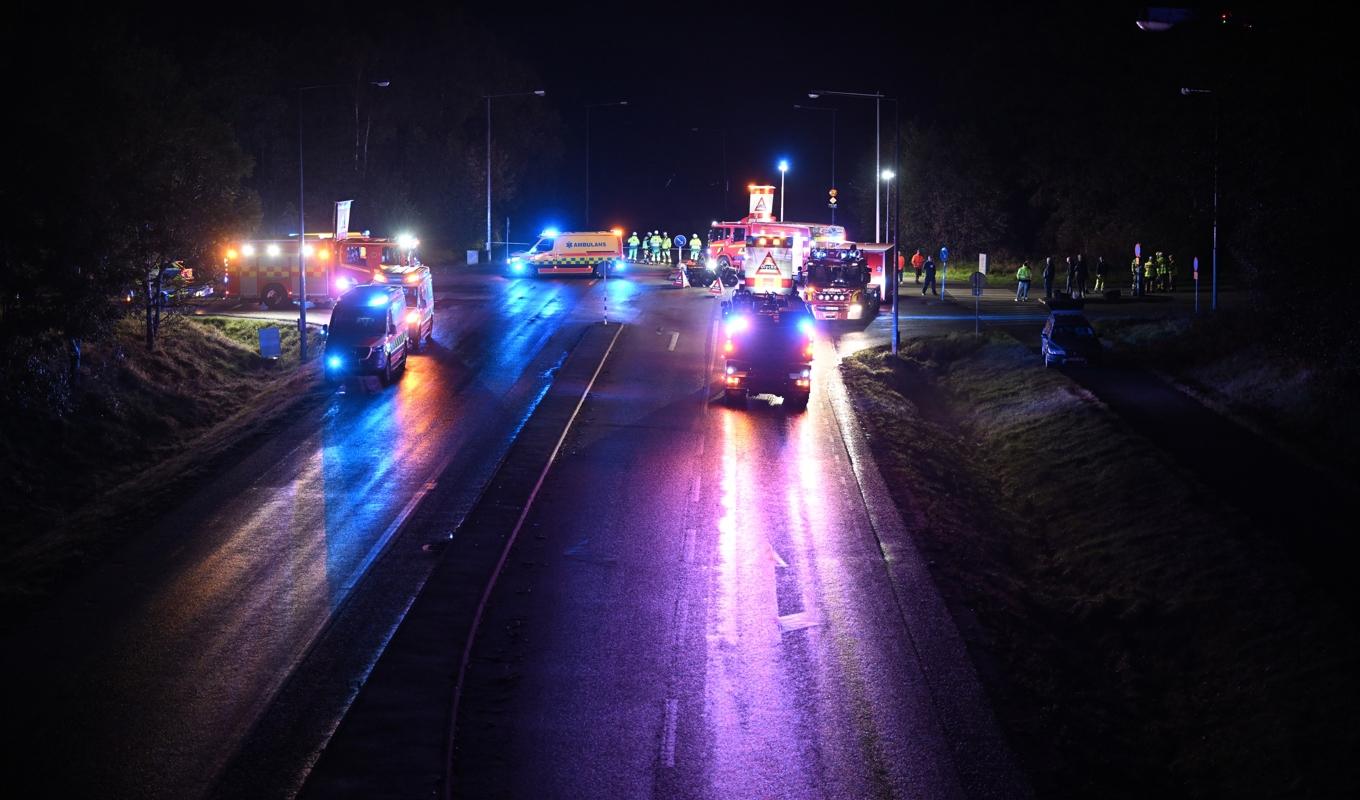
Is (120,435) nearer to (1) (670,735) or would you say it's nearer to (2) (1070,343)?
(1) (670,735)

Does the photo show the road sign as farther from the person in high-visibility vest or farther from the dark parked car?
the person in high-visibility vest

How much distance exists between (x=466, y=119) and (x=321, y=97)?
16634 mm

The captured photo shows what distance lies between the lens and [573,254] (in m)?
56.3

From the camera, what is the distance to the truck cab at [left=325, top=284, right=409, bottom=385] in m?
29.2

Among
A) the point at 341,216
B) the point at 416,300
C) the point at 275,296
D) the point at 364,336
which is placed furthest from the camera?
the point at 341,216

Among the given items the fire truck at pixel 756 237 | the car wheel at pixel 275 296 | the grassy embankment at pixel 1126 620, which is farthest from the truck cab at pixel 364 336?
the fire truck at pixel 756 237

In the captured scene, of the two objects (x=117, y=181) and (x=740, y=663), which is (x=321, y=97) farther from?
(x=740, y=663)

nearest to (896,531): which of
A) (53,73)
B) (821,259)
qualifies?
(53,73)

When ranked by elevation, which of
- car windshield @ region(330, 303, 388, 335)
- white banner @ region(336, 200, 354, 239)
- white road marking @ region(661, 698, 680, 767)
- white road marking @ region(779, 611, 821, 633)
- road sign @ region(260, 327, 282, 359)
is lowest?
white road marking @ region(661, 698, 680, 767)

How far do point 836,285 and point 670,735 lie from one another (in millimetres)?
32587

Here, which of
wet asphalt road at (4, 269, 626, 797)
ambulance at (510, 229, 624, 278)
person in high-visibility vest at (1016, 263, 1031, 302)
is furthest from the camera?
ambulance at (510, 229, 624, 278)

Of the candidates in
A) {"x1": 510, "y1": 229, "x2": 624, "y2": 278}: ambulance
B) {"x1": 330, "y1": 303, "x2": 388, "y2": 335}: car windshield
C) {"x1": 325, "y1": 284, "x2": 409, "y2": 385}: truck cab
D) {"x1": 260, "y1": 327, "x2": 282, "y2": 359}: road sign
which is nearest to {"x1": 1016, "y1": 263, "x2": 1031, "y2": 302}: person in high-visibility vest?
{"x1": 510, "y1": 229, "x2": 624, "y2": 278}: ambulance

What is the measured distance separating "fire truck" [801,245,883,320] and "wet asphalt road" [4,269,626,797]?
17258mm

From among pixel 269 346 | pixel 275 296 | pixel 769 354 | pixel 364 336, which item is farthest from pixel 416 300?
pixel 275 296
